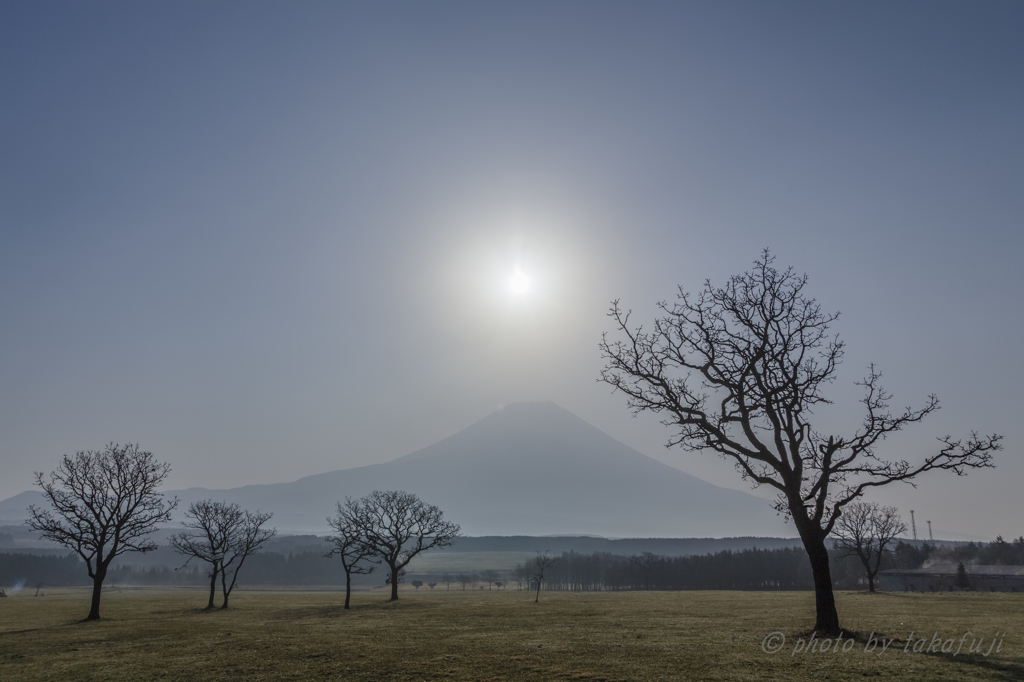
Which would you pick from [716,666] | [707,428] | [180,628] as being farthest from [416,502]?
[716,666]

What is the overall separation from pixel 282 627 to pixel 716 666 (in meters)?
22.9

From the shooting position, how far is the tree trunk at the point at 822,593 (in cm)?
1848

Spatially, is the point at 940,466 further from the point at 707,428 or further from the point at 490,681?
the point at 490,681

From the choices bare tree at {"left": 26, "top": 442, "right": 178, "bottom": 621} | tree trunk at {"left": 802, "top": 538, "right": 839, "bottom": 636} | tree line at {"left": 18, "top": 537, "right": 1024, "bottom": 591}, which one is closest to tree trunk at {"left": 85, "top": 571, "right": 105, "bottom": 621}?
bare tree at {"left": 26, "top": 442, "right": 178, "bottom": 621}

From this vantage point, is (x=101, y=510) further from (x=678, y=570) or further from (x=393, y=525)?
(x=678, y=570)

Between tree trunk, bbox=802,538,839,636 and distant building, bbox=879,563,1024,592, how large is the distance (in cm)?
7768

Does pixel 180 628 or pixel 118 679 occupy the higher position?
pixel 118 679

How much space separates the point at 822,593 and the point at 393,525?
46609 millimetres

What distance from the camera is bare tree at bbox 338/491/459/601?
2156 inches

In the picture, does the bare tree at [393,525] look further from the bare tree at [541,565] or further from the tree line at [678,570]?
the tree line at [678,570]

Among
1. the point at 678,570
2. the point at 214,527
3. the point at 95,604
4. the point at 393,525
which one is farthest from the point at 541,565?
the point at 678,570

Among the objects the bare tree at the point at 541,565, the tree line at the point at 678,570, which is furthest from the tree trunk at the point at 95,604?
the tree line at the point at 678,570

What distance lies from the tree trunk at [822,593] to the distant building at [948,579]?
77684 millimetres

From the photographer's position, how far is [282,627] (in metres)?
28.0
